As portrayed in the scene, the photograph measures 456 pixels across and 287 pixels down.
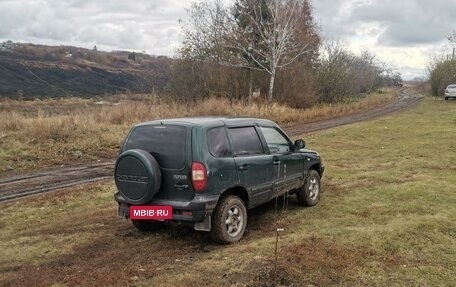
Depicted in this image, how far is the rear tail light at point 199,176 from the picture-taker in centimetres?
554

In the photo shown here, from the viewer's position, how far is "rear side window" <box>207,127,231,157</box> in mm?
5828

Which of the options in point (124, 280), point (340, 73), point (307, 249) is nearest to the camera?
point (124, 280)

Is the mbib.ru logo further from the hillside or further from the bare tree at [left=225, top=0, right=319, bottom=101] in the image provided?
the hillside

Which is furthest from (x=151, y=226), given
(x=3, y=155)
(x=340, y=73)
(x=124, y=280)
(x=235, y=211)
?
(x=340, y=73)

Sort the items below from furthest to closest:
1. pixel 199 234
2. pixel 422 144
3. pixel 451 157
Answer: pixel 422 144 → pixel 451 157 → pixel 199 234

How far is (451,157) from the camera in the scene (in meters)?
12.6

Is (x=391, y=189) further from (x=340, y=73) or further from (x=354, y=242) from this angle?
(x=340, y=73)

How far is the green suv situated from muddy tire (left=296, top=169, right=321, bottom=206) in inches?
57.3

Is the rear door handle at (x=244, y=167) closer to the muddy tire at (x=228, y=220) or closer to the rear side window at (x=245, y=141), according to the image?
the rear side window at (x=245, y=141)

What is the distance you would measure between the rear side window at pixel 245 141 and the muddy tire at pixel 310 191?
5.05ft

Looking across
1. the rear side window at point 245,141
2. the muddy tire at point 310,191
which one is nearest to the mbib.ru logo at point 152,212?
the rear side window at point 245,141

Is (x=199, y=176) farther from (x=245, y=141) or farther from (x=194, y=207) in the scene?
(x=245, y=141)

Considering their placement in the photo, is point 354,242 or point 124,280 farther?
point 354,242

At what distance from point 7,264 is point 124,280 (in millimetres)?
1821
